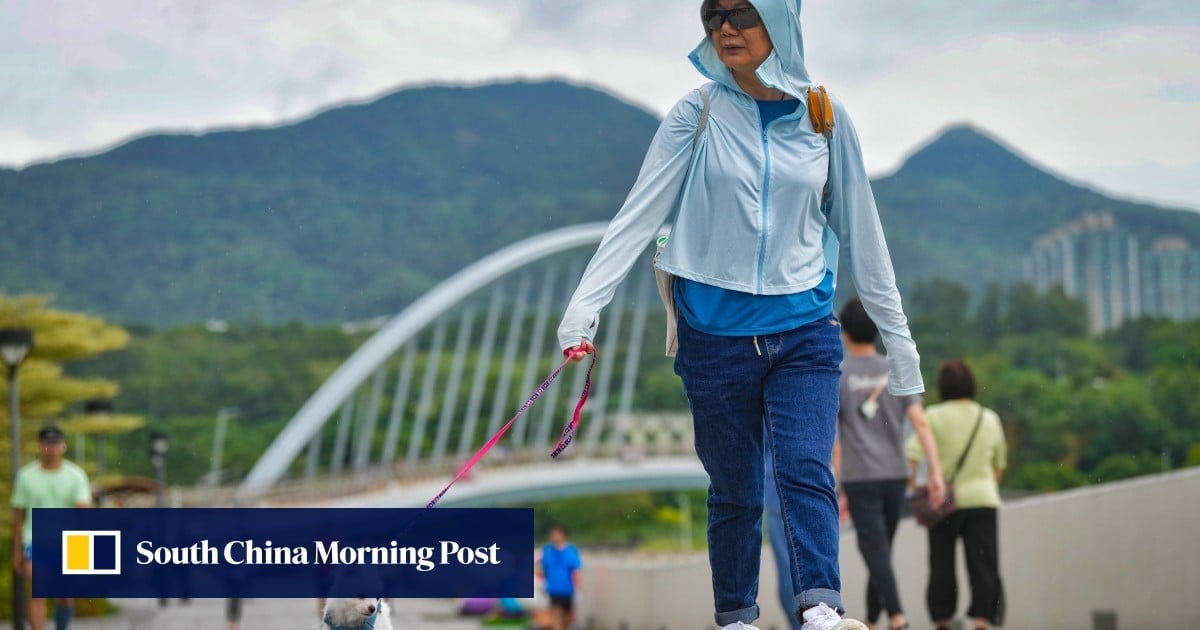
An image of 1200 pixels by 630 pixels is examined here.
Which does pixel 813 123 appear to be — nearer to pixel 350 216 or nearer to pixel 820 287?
pixel 820 287

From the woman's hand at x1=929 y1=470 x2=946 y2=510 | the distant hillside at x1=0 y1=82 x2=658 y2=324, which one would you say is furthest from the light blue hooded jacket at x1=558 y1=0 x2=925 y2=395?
the distant hillside at x1=0 y1=82 x2=658 y2=324

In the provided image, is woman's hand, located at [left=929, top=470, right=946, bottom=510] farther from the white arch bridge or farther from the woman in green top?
the white arch bridge

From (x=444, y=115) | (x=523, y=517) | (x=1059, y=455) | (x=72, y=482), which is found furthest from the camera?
(x=444, y=115)

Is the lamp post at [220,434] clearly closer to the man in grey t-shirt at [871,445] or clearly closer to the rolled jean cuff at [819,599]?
the man in grey t-shirt at [871,445]

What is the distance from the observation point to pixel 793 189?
343cm

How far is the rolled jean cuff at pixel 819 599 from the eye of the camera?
Answer: 10.6 feet

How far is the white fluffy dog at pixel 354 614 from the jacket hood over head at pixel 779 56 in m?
1.36

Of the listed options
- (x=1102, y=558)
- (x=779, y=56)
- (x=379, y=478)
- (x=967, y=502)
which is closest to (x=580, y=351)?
(x=779, y=56)

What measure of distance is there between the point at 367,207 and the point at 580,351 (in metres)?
123

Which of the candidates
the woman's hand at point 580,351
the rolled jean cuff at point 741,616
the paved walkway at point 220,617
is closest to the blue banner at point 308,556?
the woman's hand at point 580,351

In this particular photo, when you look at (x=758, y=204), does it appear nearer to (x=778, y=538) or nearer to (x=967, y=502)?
(x=778, y=538)

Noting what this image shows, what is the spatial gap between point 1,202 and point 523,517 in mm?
117902

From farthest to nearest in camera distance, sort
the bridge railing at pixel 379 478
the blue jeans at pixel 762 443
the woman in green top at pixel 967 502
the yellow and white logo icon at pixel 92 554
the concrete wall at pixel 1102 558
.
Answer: the bridge railing at pixel 379 478, the concrete wall at pixel 1102 558, the woman in green top at pixel 967 502, the yellow and white logo icon at pixel 92 554, the blue jeans at pixel 762 443

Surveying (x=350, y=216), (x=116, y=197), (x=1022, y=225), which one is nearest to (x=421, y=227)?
(x=350, y=216)
